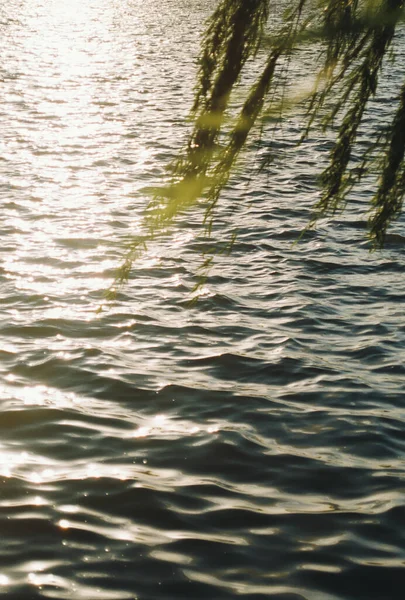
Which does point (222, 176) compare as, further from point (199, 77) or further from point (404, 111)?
point (404, 111)

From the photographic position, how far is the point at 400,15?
4.67 metres

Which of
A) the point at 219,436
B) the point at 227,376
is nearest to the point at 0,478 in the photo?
the point at 219,436

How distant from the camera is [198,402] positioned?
8.24 meters

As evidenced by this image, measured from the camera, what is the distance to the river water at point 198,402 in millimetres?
5762

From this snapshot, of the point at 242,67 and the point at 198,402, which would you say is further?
the point at 198,402

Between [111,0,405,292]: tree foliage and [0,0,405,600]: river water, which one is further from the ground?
[111,0,405,292]: tree foliage

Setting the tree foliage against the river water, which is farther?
the river water

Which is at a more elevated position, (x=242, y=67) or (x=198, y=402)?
(x=242, y=67)

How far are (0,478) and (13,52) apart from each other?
3254cm

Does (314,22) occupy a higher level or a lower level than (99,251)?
higher

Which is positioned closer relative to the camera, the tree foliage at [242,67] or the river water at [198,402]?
the tree foliage at [242,67]

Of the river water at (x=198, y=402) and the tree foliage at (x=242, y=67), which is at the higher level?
the tree foliage at (x=242, y=67)

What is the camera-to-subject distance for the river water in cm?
576

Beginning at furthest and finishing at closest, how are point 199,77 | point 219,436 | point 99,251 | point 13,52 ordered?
point 13,52 → point 99,251 → point 219,436 → point 199,77
